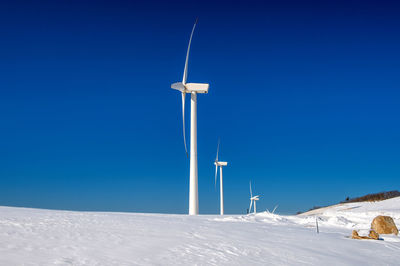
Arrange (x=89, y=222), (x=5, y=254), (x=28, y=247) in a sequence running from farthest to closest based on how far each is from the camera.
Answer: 1. (x=89, y=222)
2. (x=28, y=247)
3. (x=5, y=254)

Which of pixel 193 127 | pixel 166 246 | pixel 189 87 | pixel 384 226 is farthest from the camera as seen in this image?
pixel 189 87

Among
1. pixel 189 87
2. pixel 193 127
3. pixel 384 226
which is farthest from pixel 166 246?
pixel 189 87

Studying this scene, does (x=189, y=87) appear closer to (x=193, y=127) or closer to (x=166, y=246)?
(x=193, y=127)

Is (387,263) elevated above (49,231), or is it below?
below

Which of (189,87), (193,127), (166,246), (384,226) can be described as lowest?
(166,246)

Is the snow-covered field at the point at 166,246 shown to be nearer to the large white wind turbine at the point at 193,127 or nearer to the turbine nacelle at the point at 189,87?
the large white wind turbine at the point at 193,127

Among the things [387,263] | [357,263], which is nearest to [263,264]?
[357,263]

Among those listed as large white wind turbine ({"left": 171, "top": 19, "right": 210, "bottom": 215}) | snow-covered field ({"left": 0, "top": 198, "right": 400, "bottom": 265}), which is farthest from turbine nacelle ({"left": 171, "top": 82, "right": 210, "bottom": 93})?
snow-covered field ({"left": 0, "top": 198, "right": 400, "bottom": 265})

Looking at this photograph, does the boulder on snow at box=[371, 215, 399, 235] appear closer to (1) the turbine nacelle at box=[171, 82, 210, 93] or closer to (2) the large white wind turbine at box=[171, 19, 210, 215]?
(2) the large white wind turbine at box=[171, 19, 210, 215]

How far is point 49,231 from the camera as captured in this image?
8625mm

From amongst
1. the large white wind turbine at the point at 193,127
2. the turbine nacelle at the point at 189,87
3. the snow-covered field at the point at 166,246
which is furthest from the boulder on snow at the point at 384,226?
the turbine nacelle at the point at 189,87

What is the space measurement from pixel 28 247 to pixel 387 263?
309 inches

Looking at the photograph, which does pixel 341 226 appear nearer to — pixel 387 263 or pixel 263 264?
pixel 387 263

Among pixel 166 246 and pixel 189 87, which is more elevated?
pixel 189 87
